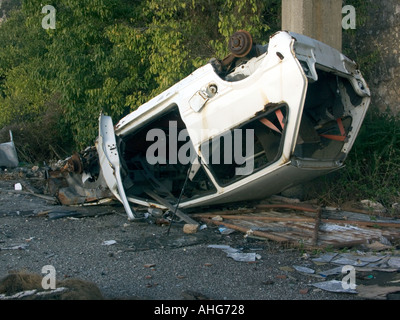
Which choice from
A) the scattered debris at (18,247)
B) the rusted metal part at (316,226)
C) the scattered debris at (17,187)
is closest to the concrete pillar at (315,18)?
the rusted metal part at (316,226)

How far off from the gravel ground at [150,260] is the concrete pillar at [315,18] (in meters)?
3.65

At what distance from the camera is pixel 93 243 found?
5754 mm

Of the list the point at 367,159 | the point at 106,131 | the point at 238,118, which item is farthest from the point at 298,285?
the point at 367,159

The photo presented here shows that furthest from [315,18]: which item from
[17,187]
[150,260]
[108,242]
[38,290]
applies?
[38,290]

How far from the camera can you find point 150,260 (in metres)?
5.05

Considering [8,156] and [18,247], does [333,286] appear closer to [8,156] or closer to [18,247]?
[18,247]

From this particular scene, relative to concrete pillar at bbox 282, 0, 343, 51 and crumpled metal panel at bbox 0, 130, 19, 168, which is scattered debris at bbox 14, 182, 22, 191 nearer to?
crumpled metal panel at bbox 0, 130, 19, 168

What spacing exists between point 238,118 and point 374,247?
199cm

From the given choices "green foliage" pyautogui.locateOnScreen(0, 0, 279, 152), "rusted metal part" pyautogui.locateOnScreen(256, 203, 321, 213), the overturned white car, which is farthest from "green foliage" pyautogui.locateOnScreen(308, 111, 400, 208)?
"green foliage" pyautogui.locateOnScreen(0, 0, 279, 152)

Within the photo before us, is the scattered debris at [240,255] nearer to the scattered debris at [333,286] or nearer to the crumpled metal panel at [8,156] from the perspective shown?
the scattered debris at [333,286]

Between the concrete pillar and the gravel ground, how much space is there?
3.65 m

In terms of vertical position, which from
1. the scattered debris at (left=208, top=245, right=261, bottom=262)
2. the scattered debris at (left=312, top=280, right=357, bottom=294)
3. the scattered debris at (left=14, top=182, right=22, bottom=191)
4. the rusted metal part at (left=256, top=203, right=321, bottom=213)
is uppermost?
the rusted metal part at (left=256, top=203, right=321, bottom=213)

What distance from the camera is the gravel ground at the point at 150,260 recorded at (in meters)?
4.15

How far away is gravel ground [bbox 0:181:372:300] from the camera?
415 cm
